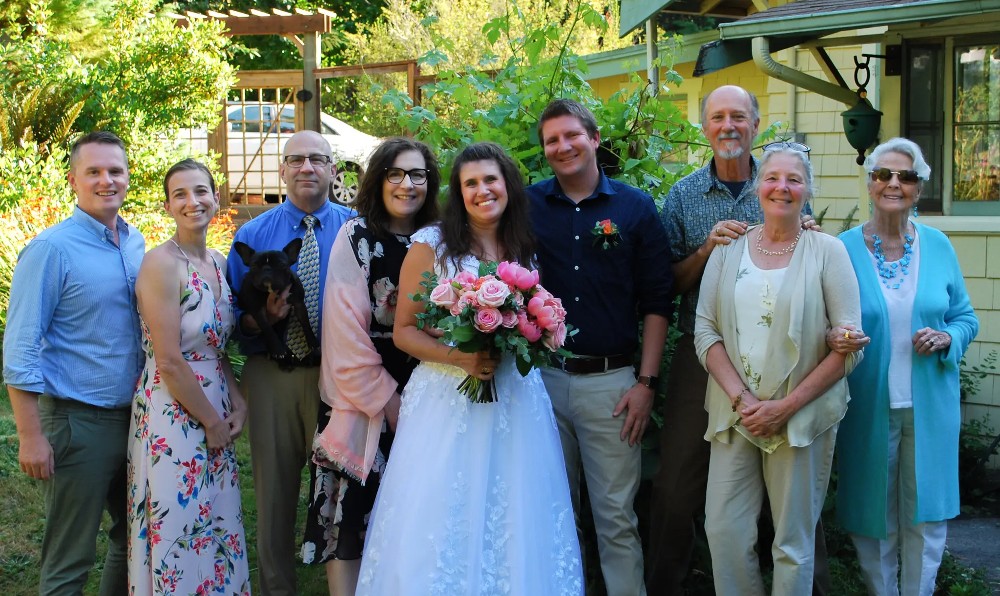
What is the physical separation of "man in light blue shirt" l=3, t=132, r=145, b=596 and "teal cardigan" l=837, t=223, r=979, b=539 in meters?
3.14

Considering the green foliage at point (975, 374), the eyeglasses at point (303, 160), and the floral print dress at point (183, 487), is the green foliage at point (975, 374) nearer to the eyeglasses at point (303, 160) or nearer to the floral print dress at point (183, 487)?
the eyeglasses at point (303, 160)

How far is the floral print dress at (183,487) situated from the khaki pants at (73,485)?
0.12 metres

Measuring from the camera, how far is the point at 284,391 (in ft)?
14.4

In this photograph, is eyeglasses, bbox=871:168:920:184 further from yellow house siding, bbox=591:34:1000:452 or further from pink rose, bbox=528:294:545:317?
yellow house siding, bbox=591:34:1000:452

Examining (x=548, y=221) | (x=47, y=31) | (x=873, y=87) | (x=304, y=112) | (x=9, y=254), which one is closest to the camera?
(x=548, y=221)

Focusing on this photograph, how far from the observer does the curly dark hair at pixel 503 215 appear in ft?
12.7

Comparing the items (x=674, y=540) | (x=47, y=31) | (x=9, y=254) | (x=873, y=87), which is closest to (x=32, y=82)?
(x=47, y=31)

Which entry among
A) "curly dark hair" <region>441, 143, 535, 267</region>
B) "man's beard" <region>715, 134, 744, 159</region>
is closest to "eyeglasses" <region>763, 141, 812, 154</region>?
"man's beard" <region>715, 134, 744, 159</region>

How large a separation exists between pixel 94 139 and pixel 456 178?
1568 mm

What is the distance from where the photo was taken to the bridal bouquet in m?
3.44

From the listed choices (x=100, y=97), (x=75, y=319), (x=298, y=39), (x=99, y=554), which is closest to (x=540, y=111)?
(x=75, y=319)

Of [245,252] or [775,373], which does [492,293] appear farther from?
[245,252]

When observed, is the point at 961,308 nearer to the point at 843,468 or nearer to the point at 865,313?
the point at 865,313

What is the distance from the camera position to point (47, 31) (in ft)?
42.8
